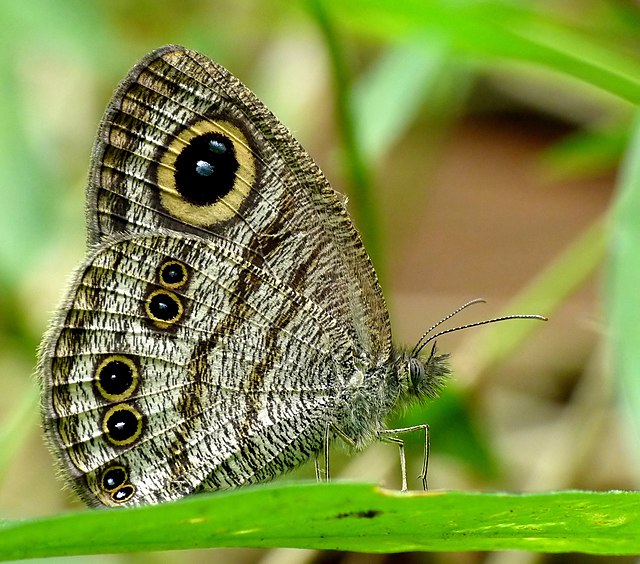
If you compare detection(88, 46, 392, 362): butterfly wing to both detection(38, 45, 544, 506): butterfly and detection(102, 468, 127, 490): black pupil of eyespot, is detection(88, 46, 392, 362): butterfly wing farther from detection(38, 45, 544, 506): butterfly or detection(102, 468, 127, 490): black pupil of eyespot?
detection(102, 468, 127, 490): black pupil of eyespot

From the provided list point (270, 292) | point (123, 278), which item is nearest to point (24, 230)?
point (123, 278)

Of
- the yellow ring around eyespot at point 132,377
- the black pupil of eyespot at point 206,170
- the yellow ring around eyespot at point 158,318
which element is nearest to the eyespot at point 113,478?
the yellow ring around eyespot at point 132,377

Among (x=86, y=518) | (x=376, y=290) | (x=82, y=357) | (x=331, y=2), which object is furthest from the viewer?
(x=331, y=2)

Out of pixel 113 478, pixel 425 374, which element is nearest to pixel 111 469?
pixel 113 478

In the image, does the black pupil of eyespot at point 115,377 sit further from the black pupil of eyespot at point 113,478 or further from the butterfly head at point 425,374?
the butterfly head at point 425,374

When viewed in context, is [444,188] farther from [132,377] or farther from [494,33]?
[132,377]

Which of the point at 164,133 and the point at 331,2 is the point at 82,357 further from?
the point at 331,2
